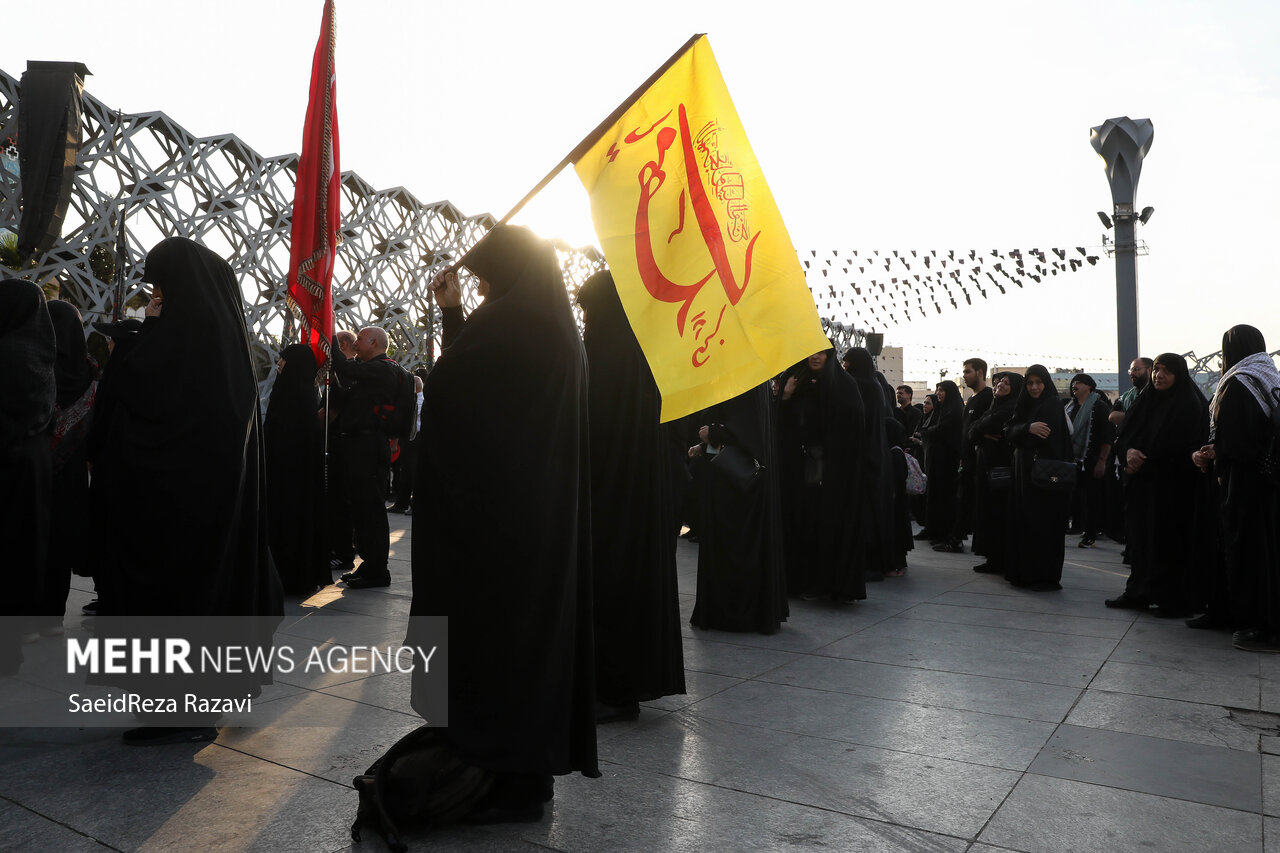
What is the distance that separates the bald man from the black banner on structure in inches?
123

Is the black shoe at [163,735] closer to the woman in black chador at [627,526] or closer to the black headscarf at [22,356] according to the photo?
the woman in black chador at [627,526]

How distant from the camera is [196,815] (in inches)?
103

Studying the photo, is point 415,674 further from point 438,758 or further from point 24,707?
point 24,707

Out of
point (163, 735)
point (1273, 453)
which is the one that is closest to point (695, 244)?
point (163, 735)

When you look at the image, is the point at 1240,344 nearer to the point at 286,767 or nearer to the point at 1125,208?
the point at 286,767

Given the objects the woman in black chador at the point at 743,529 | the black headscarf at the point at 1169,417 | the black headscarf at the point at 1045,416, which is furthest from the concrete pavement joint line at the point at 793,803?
the black headscarf at the point at 1045,416

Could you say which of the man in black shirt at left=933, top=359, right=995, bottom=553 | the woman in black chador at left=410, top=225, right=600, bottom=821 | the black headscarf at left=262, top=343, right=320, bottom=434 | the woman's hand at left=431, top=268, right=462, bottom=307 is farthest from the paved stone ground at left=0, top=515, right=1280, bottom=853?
the man in black shirt at left=933, top=359, right=995, bottom=553

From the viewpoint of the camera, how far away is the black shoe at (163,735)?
3219 millimetres

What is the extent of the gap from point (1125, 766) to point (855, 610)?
10.1ft

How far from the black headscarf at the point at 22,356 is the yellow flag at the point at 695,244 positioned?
2.65 metres

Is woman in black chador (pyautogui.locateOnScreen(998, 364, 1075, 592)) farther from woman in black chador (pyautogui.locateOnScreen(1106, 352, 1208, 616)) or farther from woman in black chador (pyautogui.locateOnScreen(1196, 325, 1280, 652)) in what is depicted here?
woman in black chador (pyautogui.locateOnScreen(1196, 325, 1280, 652))

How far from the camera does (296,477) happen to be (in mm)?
6285

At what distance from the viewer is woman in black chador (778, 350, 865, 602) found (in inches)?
253

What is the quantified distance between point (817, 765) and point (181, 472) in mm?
2489
